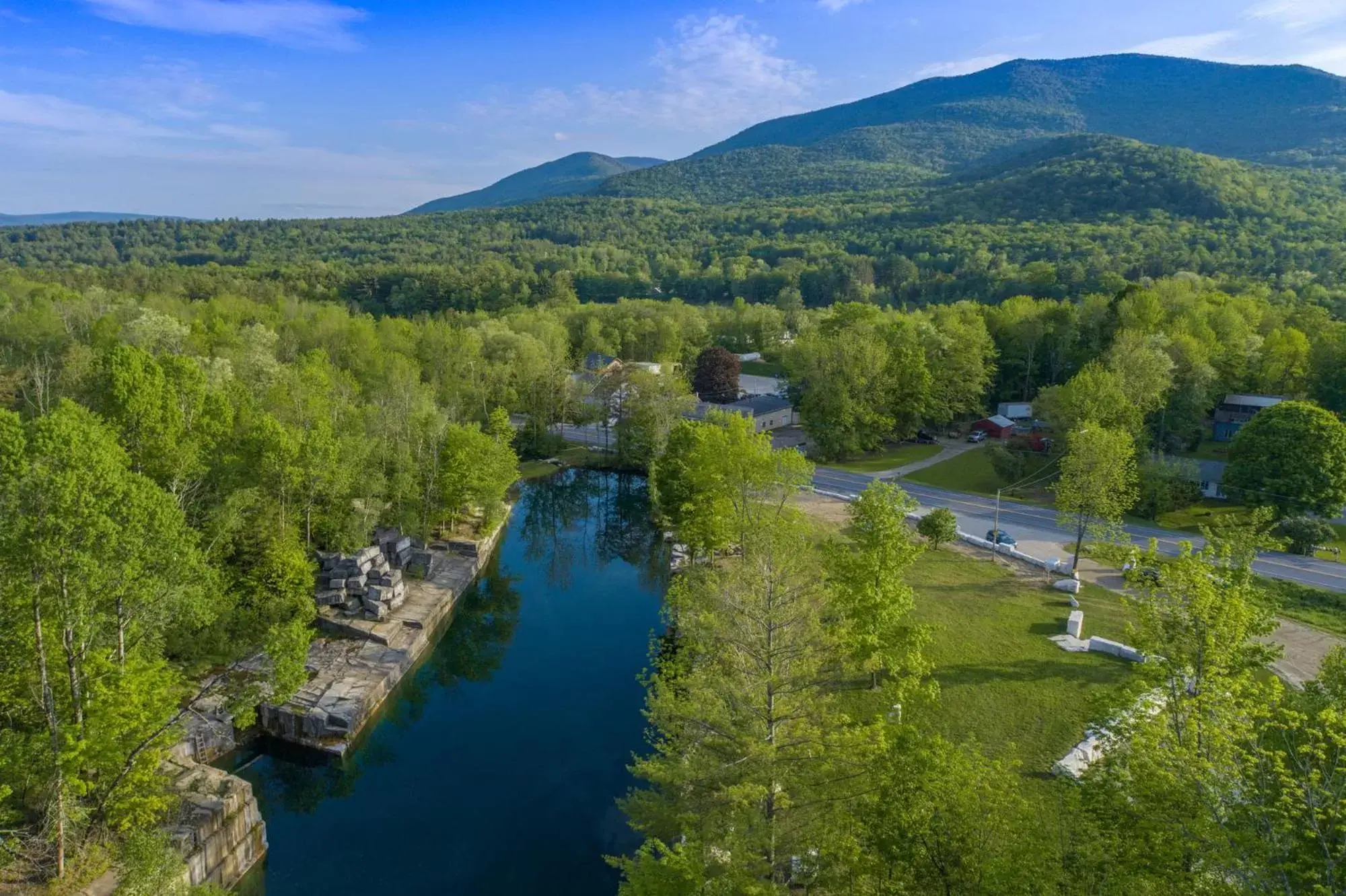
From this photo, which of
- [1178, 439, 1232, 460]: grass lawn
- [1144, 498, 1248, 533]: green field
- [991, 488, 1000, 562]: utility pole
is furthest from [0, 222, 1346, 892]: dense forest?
[991, 488, 1000, 562]: utility pole

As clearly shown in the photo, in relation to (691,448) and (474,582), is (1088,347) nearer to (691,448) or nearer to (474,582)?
(691,448)

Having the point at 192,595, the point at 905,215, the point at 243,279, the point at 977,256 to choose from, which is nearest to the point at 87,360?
the point at 192,595

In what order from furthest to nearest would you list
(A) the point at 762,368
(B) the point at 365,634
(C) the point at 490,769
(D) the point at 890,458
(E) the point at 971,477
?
1. (A) the point at 762,368
2. (D) the point at 890,458
3. (E) the point at 971,477
4. (B) the point at 365,634
5. (C) the point at 490,769

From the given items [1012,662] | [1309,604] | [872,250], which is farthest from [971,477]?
[872,250]

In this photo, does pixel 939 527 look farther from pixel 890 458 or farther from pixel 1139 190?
pixel 1139 190

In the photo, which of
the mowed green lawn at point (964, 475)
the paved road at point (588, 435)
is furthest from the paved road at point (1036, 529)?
the paved road at point (588, 435)

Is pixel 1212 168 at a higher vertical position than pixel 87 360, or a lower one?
higher

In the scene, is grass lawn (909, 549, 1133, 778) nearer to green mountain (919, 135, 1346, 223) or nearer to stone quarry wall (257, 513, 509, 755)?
stone quarry wall (257, 513, 509, 755)
